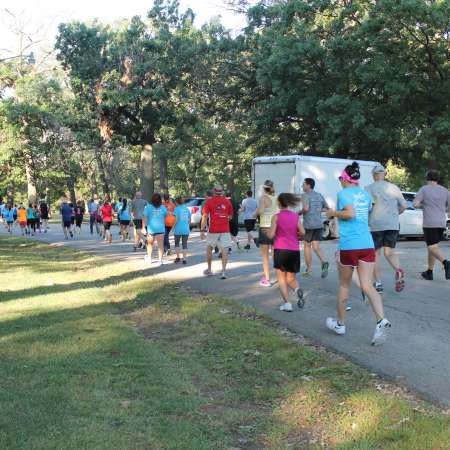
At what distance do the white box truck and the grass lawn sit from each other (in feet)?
40.3

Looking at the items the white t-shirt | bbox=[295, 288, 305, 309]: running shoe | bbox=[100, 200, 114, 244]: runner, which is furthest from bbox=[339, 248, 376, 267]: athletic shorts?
bbox=[100, 200, 114, 244]: runner

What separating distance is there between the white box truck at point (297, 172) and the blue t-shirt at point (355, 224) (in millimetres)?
13862

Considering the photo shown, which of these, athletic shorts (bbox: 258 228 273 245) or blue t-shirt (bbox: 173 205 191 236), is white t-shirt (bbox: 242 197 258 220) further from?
athletic shorts (bbox: 258 228 273 245)

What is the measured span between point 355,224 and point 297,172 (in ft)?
46.4

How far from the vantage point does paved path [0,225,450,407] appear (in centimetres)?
574

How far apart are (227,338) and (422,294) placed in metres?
3.91

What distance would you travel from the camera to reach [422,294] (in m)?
9.76

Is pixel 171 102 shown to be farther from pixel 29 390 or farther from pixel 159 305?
pixel 29 390

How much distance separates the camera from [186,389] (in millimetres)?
5441

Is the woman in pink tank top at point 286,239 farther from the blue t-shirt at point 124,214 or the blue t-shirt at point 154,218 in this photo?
the blue t-shirt at point 124,214

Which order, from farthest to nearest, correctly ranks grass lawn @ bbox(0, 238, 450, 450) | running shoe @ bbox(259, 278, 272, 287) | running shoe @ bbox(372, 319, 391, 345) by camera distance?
running shoe @ bbox(259, 278, 272, 287), running shoe @ bbox(372, 319, 391, 345), grass lawn @ bbox(0, 238, 450, 450)

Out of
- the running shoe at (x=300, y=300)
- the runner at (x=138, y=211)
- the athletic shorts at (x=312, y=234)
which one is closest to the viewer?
the running shoe at (x=300, y=300)

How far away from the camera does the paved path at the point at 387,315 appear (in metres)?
5.74

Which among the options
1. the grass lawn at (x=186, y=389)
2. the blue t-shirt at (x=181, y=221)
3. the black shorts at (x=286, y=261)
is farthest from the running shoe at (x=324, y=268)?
the blue t-shirt at (x=181, y=221)
